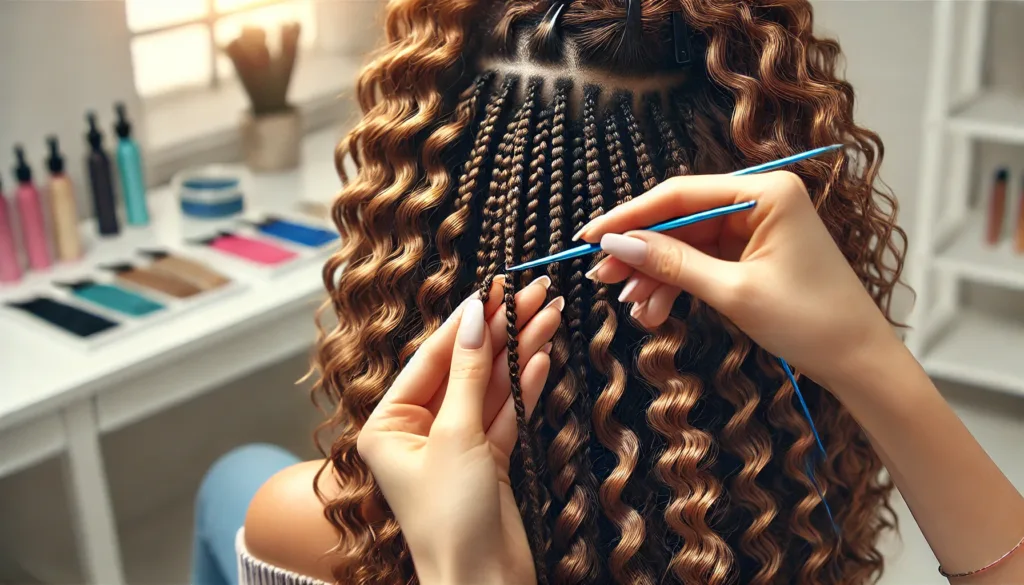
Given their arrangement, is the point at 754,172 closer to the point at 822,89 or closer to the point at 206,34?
the point at 822,89

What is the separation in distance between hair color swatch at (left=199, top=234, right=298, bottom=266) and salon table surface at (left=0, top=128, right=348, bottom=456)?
35 millimetres

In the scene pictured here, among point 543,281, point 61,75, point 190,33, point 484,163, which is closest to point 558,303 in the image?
point 543,281

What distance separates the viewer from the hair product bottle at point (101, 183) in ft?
5.56

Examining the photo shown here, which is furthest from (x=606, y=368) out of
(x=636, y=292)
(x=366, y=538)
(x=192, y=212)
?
(x=192, y=212)

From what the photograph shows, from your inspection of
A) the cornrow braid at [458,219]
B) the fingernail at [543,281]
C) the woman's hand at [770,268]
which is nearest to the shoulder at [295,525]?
the cornrow braid at [458,219]

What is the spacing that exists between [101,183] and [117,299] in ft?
0.90

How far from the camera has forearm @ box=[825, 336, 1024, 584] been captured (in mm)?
688

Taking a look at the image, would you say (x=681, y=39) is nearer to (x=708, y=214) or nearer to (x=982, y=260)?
(x=708, y=214)

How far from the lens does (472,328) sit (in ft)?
2.33

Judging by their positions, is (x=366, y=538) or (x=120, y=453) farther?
(x=120, y=453)

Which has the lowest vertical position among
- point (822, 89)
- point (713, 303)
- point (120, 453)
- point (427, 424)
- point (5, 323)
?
point (120, 453)

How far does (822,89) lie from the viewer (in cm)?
80

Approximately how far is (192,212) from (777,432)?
1.27 metres

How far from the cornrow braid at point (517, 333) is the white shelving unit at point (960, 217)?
Answer: 1.28m
